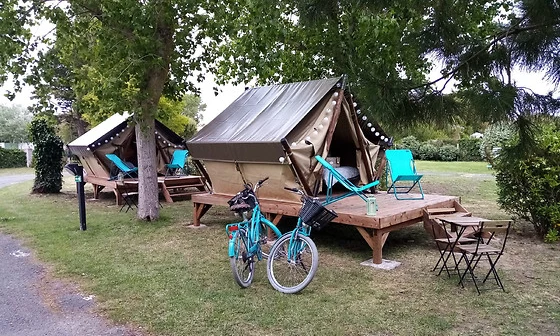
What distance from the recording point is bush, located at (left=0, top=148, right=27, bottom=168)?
96.1 feet

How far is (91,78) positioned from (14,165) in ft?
85.6

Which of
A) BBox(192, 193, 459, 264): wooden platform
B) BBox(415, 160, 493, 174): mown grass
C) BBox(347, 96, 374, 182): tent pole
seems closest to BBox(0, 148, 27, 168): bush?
BBox(415, 160, 493, 174): mown grass

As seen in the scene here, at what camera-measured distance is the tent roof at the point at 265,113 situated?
6.84 metres

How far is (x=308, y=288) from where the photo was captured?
4664 millimetres

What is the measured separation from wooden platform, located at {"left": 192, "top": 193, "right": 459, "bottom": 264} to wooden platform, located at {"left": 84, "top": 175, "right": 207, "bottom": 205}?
12.9 ft

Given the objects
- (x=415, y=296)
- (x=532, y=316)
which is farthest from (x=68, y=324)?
(x=532, y=316)

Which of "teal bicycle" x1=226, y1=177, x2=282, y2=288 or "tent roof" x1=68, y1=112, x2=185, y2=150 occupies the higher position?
"tent roof" x1=68, y1=112, x2=185, y2=150

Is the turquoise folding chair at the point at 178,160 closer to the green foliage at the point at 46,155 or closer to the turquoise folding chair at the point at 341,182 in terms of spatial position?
the green foliage at the point at 46,155

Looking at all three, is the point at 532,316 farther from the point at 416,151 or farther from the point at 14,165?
the point at 14,165

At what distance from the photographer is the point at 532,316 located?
386 centimetres

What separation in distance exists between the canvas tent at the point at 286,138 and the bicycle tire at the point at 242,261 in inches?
76.1

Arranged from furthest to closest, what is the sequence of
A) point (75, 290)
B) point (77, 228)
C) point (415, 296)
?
point (77, 228), point (75, 290), point (415, 296)

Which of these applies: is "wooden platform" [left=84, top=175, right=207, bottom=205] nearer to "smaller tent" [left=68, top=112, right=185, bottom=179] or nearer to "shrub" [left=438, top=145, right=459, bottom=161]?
"smaller tent" [left=68, top=112, right=185, bottom=179]

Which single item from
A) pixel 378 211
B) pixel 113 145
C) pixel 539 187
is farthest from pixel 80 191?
pixel 539 187
